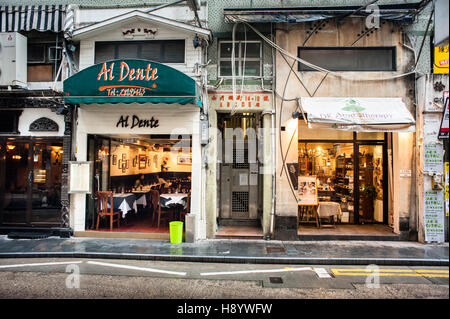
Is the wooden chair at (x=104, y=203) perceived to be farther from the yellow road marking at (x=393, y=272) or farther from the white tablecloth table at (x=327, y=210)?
the yellow road marking at (x=393, y=272)

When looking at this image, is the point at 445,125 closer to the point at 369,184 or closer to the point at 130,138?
the point at 369,184

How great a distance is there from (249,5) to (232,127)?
4363mm

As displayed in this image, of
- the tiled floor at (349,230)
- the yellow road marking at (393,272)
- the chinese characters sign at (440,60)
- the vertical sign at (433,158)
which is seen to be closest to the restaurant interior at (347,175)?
the tiled floor at (349,230)

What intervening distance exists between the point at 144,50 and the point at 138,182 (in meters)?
5.63

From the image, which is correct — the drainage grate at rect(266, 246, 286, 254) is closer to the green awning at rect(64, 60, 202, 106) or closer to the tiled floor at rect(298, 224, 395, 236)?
the tiled floor at rect(298, 224, 395, 236)

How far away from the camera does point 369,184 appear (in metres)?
10.9

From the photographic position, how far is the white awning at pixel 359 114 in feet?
27.4

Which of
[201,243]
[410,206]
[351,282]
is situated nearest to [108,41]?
[201,243]

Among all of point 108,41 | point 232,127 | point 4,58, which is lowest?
point 232,127

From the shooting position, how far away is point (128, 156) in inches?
508

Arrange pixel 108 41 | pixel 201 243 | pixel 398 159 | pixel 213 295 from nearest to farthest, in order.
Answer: pixel 213 295, pixel 201 243, pixel 398 159, pixel 108 41

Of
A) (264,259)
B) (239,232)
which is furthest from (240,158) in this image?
(264,259)
